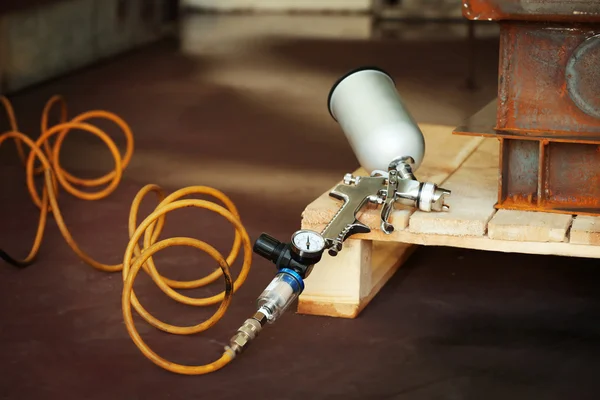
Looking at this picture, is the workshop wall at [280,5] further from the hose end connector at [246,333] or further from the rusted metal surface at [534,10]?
the hose end connector at [246,333]

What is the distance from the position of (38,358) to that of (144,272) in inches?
35.4

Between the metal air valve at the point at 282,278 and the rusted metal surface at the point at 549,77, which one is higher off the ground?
the rusted metal surface at the point at 549,77

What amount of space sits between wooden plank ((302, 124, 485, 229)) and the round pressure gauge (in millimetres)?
255

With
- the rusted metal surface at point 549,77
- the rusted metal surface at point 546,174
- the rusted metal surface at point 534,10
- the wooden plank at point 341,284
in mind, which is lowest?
the wooden plank at point 341,284

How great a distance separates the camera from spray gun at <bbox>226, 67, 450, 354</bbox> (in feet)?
11.1

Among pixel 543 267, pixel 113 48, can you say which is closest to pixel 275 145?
pixel 543 267

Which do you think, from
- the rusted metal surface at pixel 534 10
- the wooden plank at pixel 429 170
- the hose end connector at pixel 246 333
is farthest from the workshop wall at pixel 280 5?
the hose end connector at pixel 246 333

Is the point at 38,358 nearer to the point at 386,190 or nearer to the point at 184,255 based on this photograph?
the point at 184,255

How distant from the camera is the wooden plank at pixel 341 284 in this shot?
3.73m

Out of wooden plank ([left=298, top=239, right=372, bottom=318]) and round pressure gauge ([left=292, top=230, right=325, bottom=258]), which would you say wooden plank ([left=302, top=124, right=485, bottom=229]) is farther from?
round pressure gauge ([left=292, top=230, right=325, bottom=258])

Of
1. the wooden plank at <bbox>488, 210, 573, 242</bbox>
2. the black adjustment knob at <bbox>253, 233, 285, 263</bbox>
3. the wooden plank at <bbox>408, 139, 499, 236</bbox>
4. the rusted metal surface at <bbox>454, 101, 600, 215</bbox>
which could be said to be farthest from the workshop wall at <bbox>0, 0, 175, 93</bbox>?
the wooden plank at <bbox>488, 210, 573, 242</bbox>

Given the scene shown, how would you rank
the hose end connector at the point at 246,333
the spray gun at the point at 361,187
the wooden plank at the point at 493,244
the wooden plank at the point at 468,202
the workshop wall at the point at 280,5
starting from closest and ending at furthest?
the hose end connector at the point at 246,333
the spray gun at the point at 361,187
the wooden plank at the point at 493,244
the wooden plank at the point at 468,202
the workshop wall at the point at 280,5

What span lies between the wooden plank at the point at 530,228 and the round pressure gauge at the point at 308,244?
0.63m

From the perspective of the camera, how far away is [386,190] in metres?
3.75
